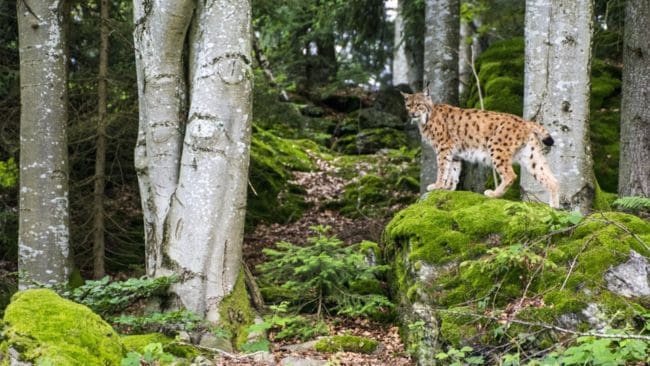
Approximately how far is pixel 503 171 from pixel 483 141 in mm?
581

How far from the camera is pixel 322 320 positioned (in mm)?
6973

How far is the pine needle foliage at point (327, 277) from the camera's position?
277 inches

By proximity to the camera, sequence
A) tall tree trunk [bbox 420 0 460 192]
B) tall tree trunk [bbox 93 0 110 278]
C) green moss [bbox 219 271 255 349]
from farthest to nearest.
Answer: tall tree trunk [bbox 420 0 460 192]
tall tree trunk [bbox 93 0 110 278]
green moss [bbox 219 271 255 349]

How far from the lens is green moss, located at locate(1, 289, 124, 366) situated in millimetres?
4367

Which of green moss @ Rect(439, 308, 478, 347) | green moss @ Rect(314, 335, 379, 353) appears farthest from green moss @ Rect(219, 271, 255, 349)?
green moss @ Rect(439, 308, 478, 347)

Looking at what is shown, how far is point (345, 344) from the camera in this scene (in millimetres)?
6383

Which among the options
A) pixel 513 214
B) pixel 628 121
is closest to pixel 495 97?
pixel 628 121

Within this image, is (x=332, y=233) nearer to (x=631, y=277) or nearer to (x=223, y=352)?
(x=223, y=352)

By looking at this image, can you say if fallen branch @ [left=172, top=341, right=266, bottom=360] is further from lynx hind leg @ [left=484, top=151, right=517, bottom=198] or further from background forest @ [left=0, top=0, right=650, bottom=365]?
lynx hind leg @ [left=484, top=151, right=517, bottom=198]

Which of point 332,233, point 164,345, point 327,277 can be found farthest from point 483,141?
point 164,345

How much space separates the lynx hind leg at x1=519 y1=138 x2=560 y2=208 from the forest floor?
257cm

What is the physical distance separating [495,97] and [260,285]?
5857 mm

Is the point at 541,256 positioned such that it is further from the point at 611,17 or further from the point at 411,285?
the point at 611,17

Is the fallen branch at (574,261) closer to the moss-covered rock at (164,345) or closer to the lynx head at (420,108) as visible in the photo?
the moss-covered rock at (164,345)
